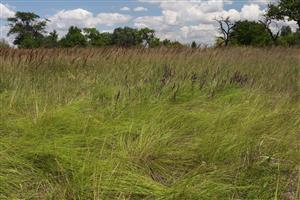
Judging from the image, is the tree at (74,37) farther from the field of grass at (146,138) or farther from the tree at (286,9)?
the field of grass at (146,138)

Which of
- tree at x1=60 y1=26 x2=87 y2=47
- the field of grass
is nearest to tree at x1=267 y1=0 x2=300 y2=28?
tree at x1=60 y1=26 x2=87 y2=47

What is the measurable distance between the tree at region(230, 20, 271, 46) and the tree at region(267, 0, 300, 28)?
6.48ft

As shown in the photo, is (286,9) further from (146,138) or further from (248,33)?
(146,138)

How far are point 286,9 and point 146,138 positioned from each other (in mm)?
38995

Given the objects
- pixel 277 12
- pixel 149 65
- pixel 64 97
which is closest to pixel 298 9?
pixel 277 12

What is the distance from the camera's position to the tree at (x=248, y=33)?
41.0 metres

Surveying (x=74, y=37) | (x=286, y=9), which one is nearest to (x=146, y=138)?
(x=286, y=9)

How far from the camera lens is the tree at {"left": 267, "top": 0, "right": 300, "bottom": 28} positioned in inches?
1508

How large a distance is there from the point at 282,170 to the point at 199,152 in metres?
0.58

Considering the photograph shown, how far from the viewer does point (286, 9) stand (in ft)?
129

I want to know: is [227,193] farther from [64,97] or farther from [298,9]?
[298,9]

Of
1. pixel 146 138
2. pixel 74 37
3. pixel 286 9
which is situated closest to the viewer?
pixel 146 138

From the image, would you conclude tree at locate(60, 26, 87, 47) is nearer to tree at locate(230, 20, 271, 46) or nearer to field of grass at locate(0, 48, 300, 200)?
tree at locate(230, 20, 271, 46)

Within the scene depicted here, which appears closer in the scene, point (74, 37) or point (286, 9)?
point (286, 9)
